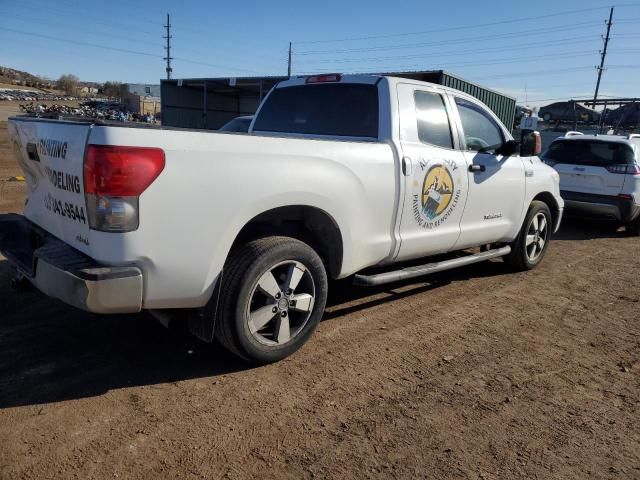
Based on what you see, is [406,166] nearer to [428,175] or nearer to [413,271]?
[428,175]

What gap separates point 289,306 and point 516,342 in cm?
189

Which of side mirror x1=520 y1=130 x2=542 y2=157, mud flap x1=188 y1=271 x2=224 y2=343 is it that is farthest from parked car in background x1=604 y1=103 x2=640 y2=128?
mud flap x1=188 y1=271 x2=224 y2=343

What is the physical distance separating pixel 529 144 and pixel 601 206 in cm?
447

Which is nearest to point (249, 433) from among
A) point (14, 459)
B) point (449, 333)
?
point (14, 459)

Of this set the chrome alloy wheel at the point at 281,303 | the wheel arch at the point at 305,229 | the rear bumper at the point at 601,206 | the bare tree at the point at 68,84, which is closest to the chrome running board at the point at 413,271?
the wheel arch at the point at 305,229

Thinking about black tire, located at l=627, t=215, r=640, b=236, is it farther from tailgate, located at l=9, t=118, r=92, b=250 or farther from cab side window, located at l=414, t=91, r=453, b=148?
tailgate, located at l=9, t=118, r=92, b=250

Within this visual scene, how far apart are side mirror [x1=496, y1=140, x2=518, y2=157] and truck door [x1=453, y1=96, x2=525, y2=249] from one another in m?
0.05

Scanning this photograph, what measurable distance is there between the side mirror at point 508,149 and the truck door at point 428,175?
0.73m

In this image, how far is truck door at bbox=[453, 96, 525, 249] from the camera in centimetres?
473

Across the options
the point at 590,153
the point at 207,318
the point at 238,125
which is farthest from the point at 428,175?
the point at 238,125

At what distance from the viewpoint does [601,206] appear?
8.76 m

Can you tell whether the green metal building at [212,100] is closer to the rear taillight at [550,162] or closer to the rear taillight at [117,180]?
the rear taillight at [550,162]

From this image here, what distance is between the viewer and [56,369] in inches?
123

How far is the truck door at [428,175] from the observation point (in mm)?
3998
